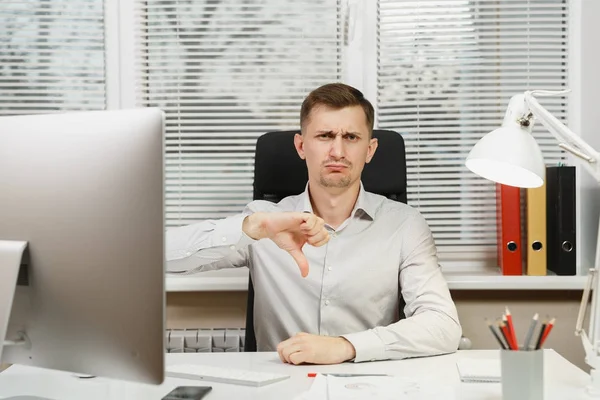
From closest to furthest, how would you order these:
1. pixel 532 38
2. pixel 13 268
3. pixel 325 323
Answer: pixel 13 268
pixel 325 323
pixel 532 38

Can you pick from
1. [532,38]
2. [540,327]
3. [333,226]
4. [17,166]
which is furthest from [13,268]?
[532,38]

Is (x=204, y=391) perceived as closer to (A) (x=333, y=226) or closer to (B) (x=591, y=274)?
(B) (x=591, y=274)

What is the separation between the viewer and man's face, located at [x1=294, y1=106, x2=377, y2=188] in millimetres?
2014

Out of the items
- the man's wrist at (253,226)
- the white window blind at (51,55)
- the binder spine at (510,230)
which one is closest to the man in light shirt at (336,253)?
the man's wrist at (253,226)

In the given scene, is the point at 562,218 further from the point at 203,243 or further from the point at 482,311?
the point at 203,243

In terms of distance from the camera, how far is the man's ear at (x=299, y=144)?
2066 millimetres

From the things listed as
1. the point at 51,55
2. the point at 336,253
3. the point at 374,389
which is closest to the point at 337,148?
Answer: the point at 336,253

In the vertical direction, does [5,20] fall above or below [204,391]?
above

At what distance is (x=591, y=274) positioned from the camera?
4.40ft

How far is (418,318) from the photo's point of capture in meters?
1.71

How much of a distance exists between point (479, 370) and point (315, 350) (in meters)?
0.35

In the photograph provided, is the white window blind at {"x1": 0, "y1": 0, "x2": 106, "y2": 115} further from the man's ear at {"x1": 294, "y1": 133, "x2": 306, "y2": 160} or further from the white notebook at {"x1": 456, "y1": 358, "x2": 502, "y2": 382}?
the white notebook at {"x1": 456, "y1": 358, "x2": 502, "y2": 382}

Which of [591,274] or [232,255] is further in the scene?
[232,255]

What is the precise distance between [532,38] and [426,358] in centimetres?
148
